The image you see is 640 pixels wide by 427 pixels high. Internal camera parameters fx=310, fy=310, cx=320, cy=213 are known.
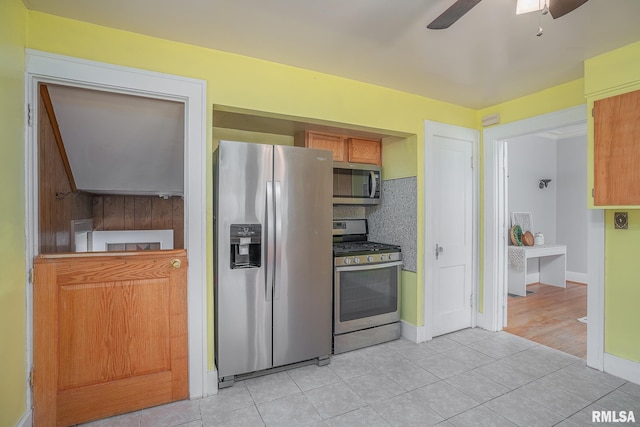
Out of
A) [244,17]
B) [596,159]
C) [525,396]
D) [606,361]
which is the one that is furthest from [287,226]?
[606,361]

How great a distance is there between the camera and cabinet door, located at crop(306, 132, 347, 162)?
10.4ft

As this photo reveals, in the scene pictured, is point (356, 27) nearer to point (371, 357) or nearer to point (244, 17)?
point (244, 17)

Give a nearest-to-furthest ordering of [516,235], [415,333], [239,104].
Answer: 1. [239,104]
2. [415,333]
3. [516,235]

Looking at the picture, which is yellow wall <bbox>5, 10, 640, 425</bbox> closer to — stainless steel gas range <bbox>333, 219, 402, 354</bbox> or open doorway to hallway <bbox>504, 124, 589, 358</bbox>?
stainless steel gas range <bbox>333, 219, 402, 354</bbox>

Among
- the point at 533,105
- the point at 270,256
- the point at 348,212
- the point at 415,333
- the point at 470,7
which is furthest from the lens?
the point at 348,212

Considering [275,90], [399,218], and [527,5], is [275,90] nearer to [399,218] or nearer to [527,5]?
[527,5]

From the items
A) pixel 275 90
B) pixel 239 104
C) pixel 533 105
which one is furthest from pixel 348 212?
pixel 533 105

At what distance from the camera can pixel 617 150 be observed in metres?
2.25

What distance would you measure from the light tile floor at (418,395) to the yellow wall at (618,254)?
0.32m

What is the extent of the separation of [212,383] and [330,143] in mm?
2388

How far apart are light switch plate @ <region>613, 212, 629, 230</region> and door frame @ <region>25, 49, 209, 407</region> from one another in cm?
316

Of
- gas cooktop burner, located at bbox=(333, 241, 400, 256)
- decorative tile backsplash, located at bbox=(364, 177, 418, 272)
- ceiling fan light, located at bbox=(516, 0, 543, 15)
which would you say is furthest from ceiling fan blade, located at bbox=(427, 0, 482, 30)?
gas cooktop burner, located at bbox=(333, 241, 400, 256)

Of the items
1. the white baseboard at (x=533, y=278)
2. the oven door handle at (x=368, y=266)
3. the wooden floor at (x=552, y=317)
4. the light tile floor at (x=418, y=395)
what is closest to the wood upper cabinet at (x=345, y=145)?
the oven door handle at (x=368, y=266)

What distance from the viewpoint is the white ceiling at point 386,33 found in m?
1.75
